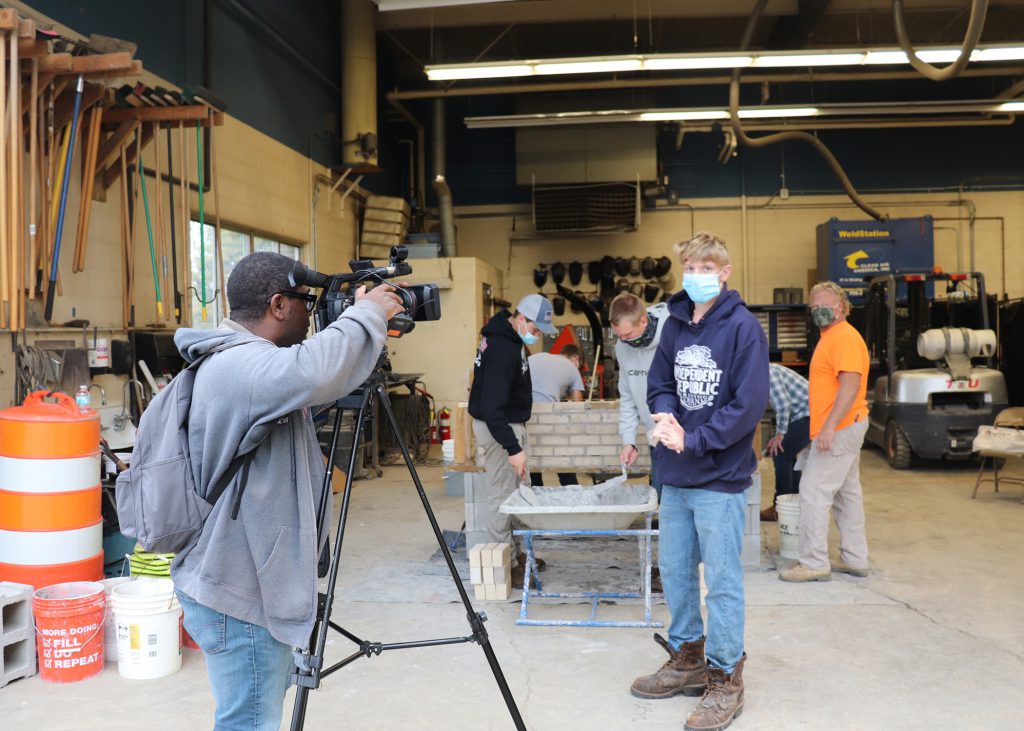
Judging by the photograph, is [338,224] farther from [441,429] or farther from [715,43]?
[715,43]

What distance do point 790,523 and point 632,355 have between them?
169 centimetres

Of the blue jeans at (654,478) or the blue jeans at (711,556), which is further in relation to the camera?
the blue jeans at (654,478)

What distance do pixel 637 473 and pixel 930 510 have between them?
323 cm

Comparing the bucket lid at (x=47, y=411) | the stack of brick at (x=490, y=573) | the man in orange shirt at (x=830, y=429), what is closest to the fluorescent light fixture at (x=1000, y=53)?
the man in orange shirt at (x=830, y=429)

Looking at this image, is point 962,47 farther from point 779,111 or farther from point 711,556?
point 711,556

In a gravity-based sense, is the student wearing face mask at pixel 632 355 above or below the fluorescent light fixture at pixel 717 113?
below

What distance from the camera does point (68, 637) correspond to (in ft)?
12.1

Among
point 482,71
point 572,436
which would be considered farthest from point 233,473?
point 482,71

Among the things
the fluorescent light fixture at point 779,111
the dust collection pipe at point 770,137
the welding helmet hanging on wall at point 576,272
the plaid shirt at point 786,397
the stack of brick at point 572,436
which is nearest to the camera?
the stack of brick at point 572,436

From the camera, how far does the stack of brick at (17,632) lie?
12.2ft

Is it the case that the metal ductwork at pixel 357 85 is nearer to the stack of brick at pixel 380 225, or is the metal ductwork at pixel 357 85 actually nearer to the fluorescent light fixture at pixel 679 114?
the stack of brick at pixel 380 225

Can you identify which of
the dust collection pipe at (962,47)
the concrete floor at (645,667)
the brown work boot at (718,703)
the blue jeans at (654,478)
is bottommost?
the concrete floor at (645,667)

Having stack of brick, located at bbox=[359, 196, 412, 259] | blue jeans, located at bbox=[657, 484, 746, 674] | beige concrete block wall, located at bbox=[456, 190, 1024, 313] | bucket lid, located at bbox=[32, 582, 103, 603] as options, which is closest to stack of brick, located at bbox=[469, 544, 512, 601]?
blue jeans, located at bbox=[657, 484, 746, 674]

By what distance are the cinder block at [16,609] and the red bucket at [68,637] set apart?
0.07 m
